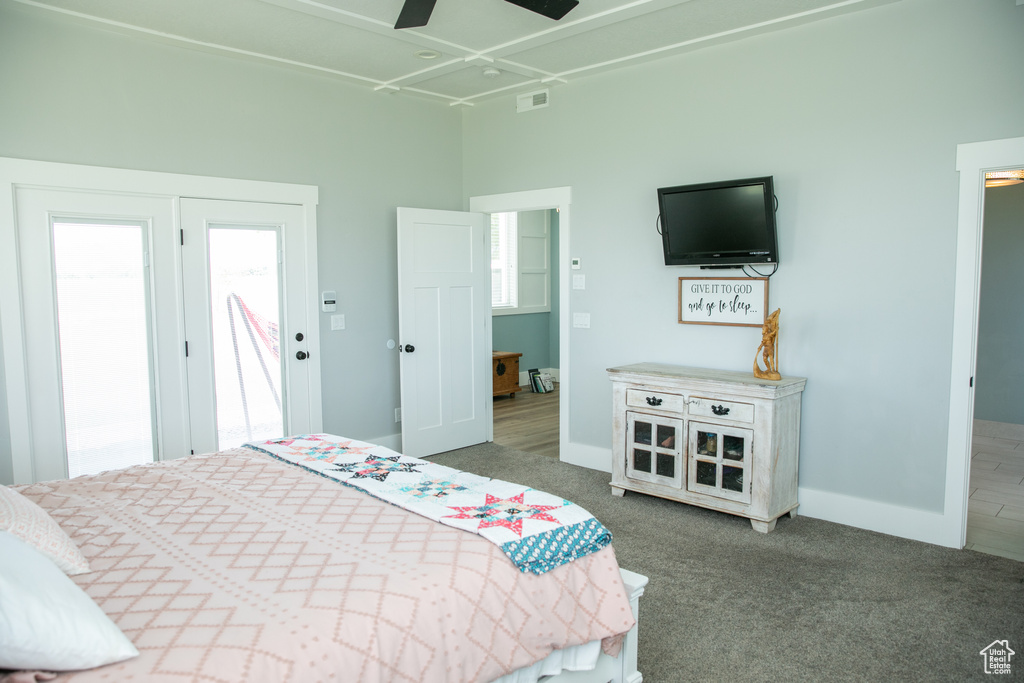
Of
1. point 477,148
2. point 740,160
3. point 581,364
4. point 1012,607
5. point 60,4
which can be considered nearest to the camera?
point 1012,607

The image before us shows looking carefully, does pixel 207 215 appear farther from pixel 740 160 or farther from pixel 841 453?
pixel 841 453

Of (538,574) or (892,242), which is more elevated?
(892,242)

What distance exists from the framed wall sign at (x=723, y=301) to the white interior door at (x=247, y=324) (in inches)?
98.2

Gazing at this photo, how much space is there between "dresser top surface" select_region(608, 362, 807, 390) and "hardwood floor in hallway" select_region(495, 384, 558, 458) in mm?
1314

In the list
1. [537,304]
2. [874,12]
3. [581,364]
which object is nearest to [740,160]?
[874,12]

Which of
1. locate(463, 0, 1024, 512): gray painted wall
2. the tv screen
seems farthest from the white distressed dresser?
the tv screen

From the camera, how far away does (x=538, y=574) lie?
1893mm

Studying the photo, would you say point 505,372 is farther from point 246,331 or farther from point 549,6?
point 549,6

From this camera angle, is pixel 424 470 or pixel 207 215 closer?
pixel 424 470

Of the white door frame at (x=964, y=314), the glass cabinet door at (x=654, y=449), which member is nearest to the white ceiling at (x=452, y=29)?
the white door frame at (x=964, y=314)

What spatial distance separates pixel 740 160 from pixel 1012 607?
260 centimetres

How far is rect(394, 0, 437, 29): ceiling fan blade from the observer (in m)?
3.07

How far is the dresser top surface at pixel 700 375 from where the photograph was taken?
3.65m

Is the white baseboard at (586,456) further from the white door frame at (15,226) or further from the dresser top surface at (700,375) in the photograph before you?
the white door frame at (15,226)
